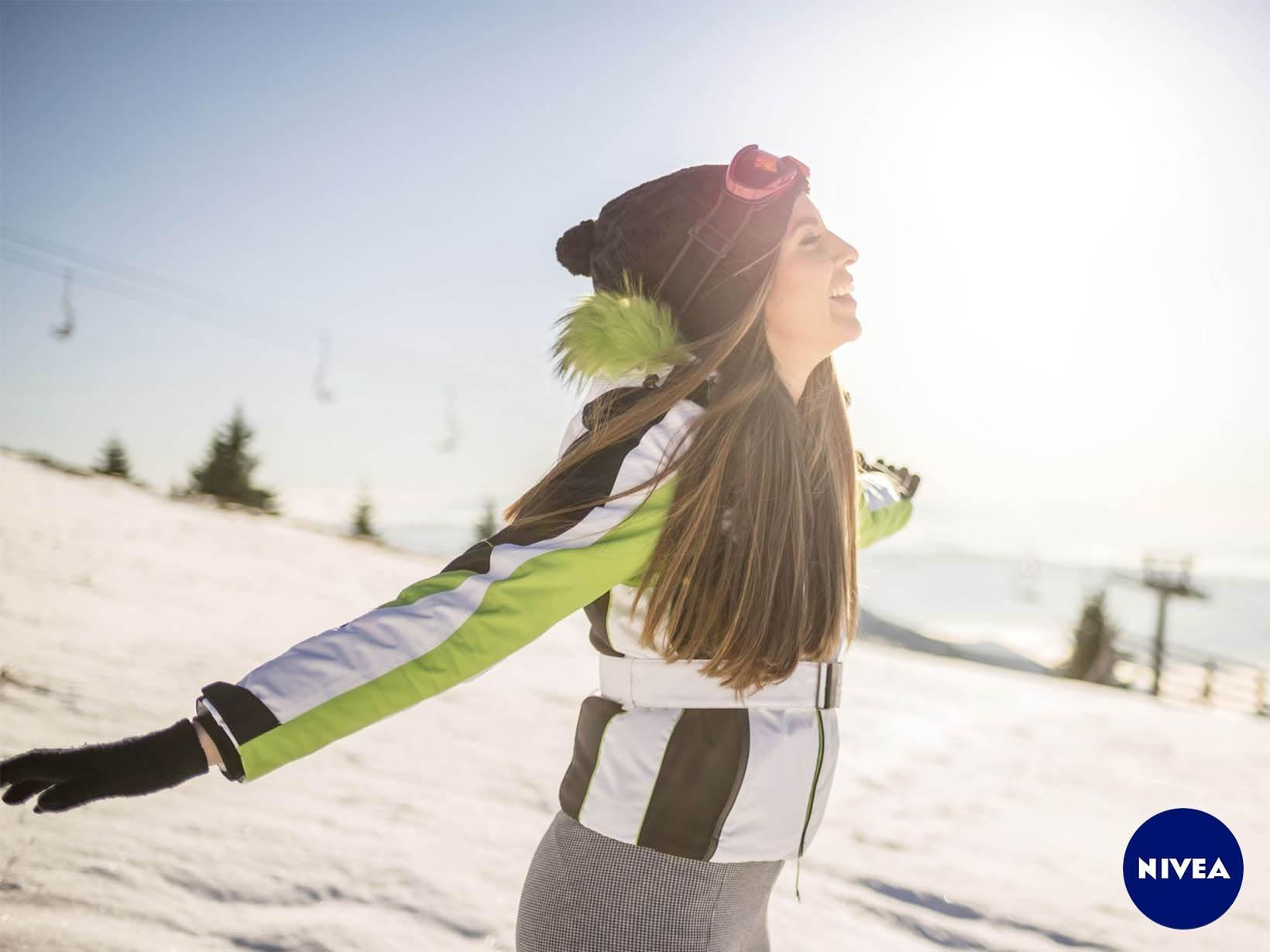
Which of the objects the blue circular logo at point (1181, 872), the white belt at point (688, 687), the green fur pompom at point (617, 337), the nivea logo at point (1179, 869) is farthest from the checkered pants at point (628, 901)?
the nivea logo at point (1179, 869)

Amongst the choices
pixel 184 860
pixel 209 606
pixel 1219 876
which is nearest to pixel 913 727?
pixel 1219 876

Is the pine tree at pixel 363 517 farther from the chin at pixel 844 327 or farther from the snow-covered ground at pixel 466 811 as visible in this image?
the chin at pixel 844 327

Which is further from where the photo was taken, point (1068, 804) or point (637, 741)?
point (1068, 804)

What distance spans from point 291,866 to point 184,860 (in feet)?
0.93

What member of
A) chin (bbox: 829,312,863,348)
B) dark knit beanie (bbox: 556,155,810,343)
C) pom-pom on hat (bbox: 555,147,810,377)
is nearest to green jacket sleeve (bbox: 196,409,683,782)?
pom-pom on hat (bbox: 555,147,810,377)

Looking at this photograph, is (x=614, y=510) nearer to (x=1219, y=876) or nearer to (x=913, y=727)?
(x=1219, y=876)

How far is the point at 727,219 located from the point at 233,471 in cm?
2682

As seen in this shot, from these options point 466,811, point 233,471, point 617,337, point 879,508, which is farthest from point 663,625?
point 233,471

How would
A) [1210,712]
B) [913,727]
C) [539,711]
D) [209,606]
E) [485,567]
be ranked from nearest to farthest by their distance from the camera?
[485,567], [539,711], [913,727], [209,606], [1210,712]

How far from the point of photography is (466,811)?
2.86 meters

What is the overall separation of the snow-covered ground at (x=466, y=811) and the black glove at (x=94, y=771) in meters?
1.30

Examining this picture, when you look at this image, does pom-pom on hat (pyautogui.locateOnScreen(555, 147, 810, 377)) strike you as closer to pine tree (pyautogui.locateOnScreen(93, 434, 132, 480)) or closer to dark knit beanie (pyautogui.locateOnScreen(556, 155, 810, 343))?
dark knit beanie (pyautogui.locateOnScreen(556, 155, 810, 343))

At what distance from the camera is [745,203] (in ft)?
4.56

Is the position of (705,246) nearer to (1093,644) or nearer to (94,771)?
(94,771)
